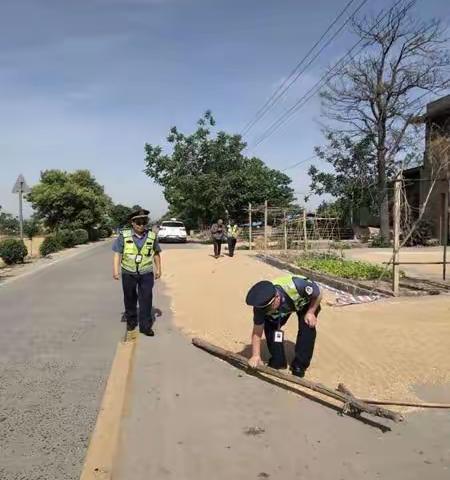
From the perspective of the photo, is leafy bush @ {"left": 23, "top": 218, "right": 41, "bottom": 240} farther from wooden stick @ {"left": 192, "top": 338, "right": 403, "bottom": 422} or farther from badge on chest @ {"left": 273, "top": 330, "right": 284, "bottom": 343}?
badge on chest @ {"left": 273, "top": 330, "right": 284, "bottom": 343}

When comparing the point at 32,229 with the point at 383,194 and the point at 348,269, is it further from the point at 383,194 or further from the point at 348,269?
the point at 348,269

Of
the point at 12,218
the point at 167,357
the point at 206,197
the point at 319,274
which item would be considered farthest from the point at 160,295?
the point at 12,218

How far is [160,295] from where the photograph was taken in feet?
40.2

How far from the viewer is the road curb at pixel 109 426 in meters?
3.98

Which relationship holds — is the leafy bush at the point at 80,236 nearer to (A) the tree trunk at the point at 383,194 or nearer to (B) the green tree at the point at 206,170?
(B) the green tree at the point at 206,170

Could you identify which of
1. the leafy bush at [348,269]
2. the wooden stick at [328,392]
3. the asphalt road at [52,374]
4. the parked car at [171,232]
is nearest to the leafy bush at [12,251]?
the asphalt road at [52,374]

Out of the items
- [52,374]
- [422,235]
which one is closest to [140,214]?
[52,374]

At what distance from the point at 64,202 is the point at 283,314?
37719 mm

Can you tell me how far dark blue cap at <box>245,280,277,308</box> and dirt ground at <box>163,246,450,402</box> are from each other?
1013mm

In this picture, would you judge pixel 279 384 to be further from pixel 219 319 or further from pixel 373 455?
pixel 219 319

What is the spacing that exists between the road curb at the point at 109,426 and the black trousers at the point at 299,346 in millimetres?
1409

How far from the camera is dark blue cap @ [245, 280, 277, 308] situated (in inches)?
214

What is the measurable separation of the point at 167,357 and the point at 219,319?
221 cm

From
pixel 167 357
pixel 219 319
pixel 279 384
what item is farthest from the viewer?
pixel 219 319
